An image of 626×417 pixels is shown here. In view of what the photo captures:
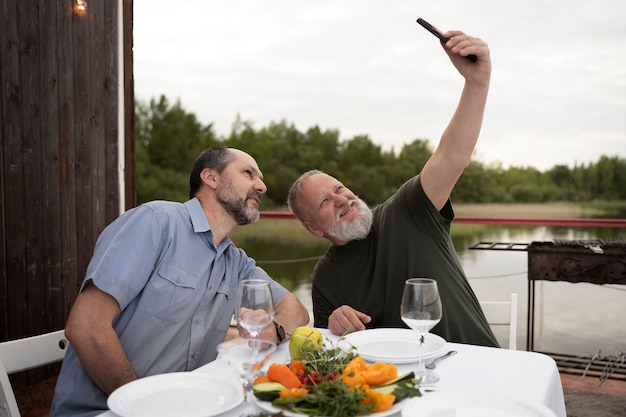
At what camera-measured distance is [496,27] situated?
14086mm

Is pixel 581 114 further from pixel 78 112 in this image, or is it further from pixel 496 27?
pixel 78 112

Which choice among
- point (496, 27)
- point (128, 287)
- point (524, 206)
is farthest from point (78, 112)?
point (524, 206)

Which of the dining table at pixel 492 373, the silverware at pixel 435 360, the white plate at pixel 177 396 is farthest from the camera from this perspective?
the silverware at pixel 435 360

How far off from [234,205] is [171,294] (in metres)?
0.37

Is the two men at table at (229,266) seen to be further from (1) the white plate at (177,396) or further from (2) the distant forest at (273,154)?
(2) the distant forest at (273,154)

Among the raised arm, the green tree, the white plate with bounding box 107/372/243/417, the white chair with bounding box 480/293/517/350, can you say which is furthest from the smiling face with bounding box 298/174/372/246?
the green tree

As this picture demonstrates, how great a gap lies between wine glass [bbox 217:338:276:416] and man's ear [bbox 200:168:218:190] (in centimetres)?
90

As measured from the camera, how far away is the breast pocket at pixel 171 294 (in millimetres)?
1549

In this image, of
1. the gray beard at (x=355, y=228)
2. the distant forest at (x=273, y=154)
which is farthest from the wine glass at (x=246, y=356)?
the distant forest at (x=273, y=154)

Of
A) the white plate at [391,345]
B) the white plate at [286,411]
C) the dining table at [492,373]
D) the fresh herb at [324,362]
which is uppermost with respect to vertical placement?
the fresh herb at [324,362]

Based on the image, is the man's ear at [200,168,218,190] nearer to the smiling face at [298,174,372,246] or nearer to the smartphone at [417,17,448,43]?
the smiling face at [298,174,372,246]

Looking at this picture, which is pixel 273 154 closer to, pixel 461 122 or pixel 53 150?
pixel 53 150

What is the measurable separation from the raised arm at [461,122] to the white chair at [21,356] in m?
1.19

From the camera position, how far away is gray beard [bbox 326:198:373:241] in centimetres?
192
